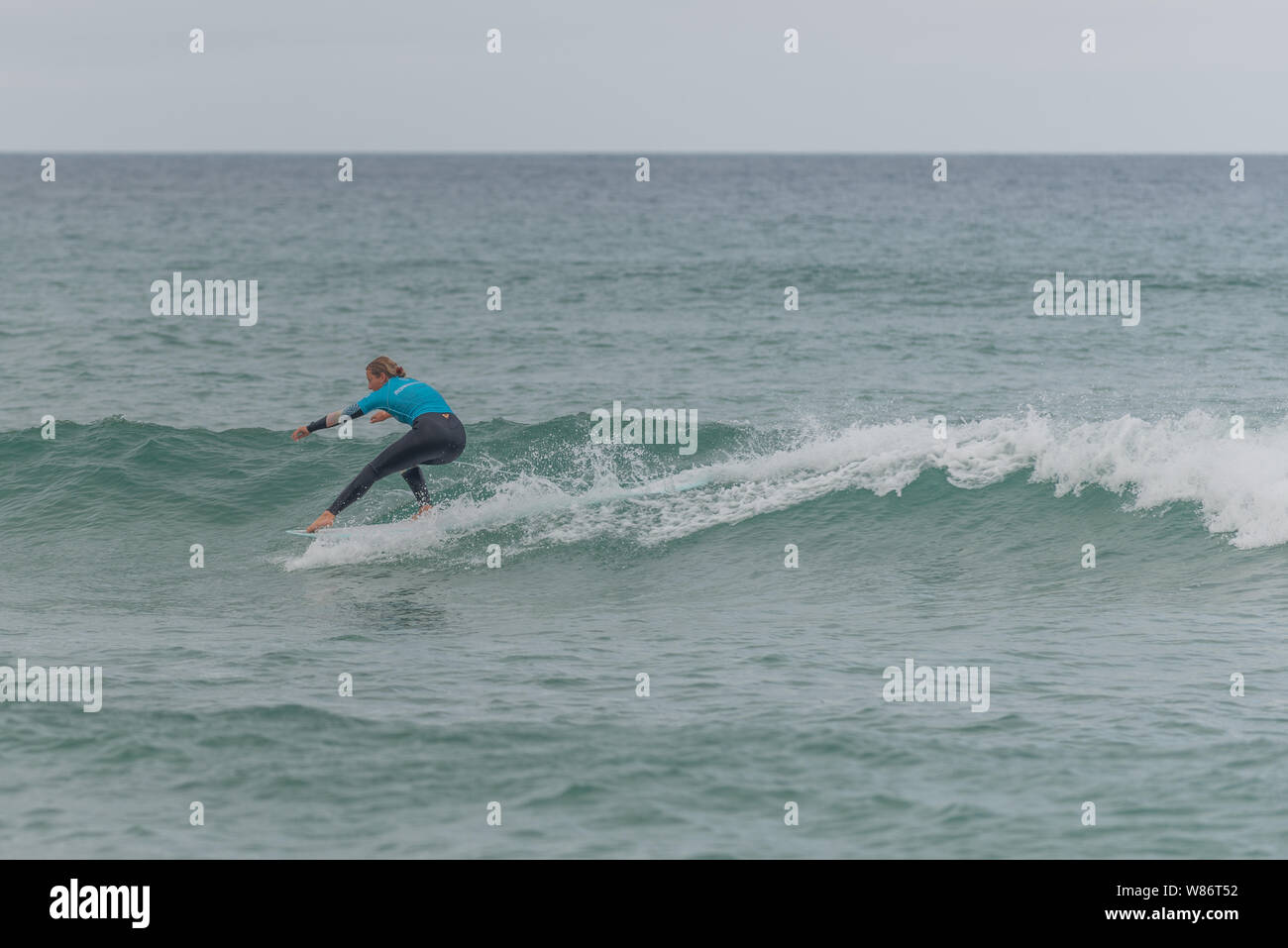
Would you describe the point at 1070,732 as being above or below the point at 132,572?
below

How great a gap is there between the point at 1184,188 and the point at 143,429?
97.4m

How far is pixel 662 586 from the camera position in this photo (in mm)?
12469

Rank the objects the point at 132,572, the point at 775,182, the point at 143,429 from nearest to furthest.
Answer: the point at 132,572 < the point at 143,429 < the point at 775,182

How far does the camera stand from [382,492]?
15.5 meters

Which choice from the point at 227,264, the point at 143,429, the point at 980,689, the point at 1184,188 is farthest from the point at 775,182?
the point at 980,689

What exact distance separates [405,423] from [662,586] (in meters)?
2.99

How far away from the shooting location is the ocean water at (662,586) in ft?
23.4

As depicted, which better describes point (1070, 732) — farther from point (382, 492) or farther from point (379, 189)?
point (379, 189)

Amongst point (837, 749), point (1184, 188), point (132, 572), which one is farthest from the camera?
point (1184, 188)

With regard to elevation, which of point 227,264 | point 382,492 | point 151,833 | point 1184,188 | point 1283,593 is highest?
point 1184,188

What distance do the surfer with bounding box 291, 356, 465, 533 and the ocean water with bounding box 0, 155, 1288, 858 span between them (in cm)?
69
